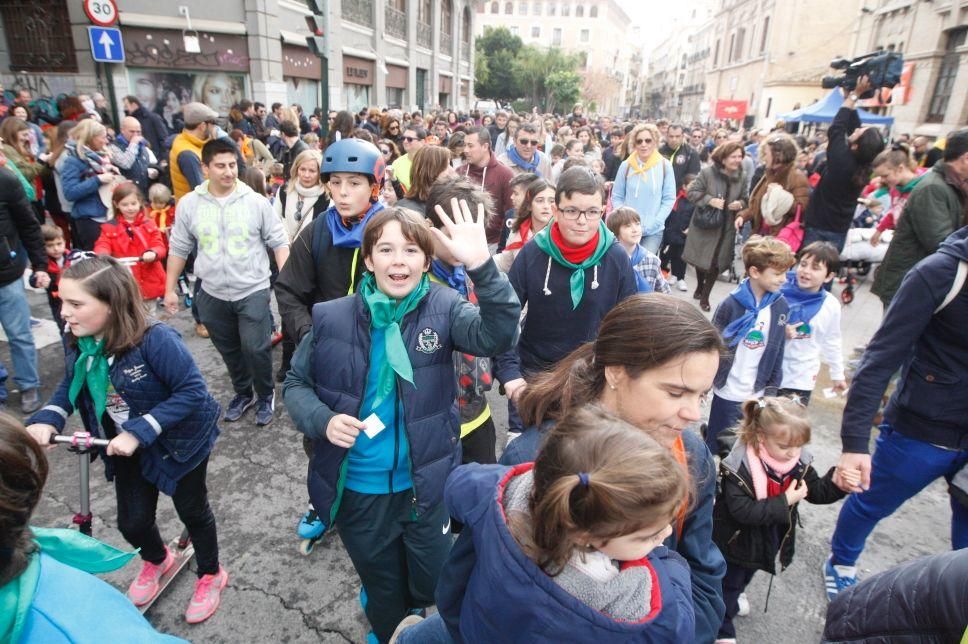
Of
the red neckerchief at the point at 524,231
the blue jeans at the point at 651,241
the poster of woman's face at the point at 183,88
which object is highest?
the poster of woman's face at the point at 183,88

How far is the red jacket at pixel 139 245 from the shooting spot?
186 inches

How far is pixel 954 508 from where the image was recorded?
2.61 meters

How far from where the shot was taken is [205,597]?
2764mm

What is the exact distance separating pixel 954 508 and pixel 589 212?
2.25 meters

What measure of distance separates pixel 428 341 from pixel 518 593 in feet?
4.04

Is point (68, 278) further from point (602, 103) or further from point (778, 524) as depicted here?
point (602, 103)

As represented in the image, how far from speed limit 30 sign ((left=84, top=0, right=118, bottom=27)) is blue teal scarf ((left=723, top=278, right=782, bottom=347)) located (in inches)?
418

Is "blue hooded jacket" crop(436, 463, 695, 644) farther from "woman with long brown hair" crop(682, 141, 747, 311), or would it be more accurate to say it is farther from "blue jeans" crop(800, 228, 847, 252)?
"woman with long brown hair" crop(682, 141, 747, 311)

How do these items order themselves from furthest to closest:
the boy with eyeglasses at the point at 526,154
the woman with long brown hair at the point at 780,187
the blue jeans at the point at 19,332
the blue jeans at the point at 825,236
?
the boy with eyeglasses at the point at 526,154 → the woman with long brown hair at the point at 780,187 → the blue jeans at the point at 825,236 → the blue jeans at the point at 19,332

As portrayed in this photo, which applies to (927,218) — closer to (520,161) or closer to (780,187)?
(780,187)

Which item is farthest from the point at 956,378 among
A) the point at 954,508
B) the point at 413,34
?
the point at 413,34

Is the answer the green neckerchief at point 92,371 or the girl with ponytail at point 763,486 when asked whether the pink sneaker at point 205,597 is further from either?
the girl with ponytail at point 763,486

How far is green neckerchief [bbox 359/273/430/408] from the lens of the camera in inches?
82.9

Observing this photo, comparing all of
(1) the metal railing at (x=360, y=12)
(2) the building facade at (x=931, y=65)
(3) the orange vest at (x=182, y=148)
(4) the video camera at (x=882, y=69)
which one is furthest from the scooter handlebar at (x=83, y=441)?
(1) the metal railing at (x=360, y=12)
